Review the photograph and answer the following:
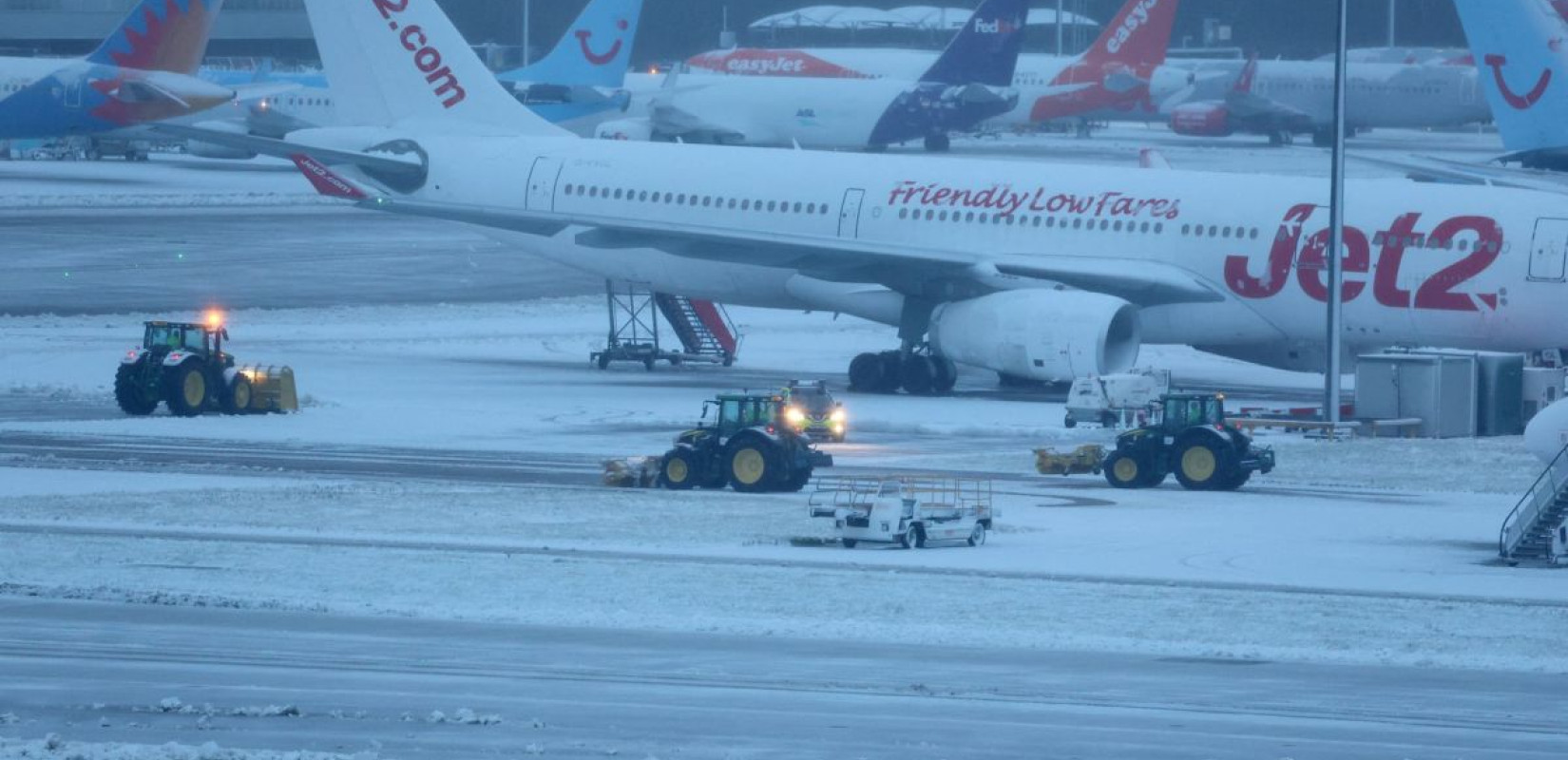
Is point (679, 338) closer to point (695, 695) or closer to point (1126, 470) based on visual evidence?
point (1126, 470)

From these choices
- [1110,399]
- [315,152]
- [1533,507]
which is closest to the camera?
[1533,507]

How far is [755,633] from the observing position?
20.5m

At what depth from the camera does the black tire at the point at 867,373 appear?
142 feet

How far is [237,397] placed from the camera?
124 ft

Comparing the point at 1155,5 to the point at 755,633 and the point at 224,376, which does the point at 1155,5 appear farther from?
the point at 755,633

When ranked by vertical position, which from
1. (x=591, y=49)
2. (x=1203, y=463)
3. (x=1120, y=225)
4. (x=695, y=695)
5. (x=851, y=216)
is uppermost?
(x=591, y=49)

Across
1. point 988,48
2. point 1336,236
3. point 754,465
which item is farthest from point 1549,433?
point 988,48

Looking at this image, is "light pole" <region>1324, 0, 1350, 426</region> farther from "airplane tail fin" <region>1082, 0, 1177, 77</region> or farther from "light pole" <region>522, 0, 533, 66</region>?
"light pole" <region>522, 0, 533, 66</region>

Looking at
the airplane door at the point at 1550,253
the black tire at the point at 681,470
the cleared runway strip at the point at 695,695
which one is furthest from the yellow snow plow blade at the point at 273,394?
the airplane door at the point at 1550,253

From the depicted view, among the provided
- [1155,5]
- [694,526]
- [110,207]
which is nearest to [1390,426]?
[694,526]

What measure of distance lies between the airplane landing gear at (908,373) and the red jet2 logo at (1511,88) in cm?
1026

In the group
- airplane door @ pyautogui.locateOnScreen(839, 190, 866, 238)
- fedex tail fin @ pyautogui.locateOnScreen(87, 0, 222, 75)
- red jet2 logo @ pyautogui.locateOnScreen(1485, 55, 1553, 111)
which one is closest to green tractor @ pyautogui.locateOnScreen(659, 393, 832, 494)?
airplane door @ pyautogui.locateOnScreen(839, 190, 866, 238)

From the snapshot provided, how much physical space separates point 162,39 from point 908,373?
5256cm

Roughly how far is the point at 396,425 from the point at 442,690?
1918cm
